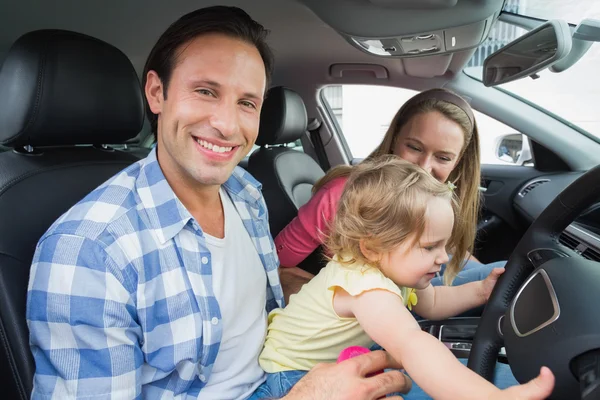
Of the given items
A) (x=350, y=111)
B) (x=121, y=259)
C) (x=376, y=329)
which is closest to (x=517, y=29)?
(x=376, y=329)

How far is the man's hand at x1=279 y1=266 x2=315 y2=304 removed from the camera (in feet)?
6.59

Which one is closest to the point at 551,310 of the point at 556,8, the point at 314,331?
the point at 314,331

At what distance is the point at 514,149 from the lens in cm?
331

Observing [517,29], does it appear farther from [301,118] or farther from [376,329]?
[376,329]

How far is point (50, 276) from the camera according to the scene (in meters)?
1.17

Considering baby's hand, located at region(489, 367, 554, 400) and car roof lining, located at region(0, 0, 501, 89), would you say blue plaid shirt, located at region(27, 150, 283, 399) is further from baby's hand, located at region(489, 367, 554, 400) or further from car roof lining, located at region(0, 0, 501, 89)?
car roof lining, located at region(0, 0, 501, 89)

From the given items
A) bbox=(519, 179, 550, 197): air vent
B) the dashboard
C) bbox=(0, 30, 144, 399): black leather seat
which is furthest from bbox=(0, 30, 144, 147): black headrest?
bbox=(519, 179, 550, 197): air vent

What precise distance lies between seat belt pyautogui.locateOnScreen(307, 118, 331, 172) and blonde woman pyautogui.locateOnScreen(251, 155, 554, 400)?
2762 millimetres

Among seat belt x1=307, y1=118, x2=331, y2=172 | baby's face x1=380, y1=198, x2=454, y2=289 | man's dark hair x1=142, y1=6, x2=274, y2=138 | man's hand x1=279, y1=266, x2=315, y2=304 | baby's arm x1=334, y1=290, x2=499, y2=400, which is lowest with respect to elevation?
seat belt x1=307, y1=118, x2=331, y2=172

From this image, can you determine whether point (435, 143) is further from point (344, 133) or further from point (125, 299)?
point (344, 133)

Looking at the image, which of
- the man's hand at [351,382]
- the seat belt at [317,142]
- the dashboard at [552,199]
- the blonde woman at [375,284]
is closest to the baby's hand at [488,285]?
the blonde woman at [375,284]

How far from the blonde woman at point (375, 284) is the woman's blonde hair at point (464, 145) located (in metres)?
0.57

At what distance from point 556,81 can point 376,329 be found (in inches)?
154

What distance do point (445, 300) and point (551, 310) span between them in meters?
0.69
